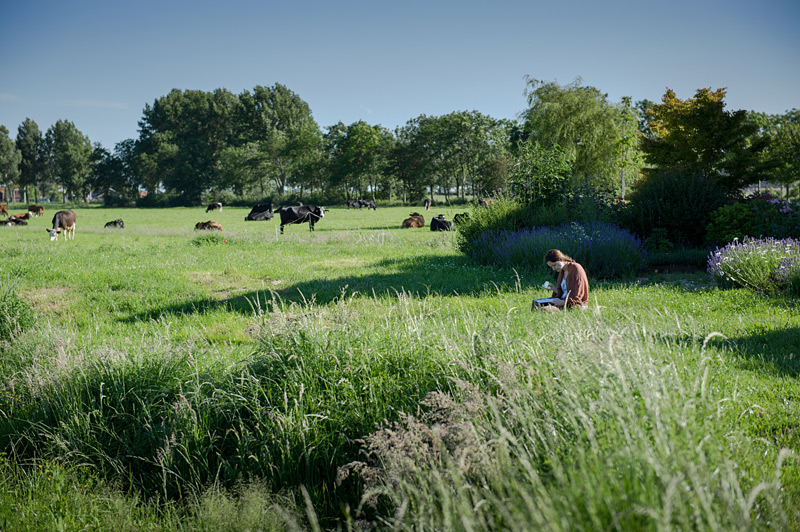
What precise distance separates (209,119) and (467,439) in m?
106

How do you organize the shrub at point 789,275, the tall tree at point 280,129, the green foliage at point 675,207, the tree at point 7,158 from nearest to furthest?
1. the shrub at point 789,275
2. the green foliage at point 675,207
3. the tall tree at point 280,129
4. the tree at point 7,158

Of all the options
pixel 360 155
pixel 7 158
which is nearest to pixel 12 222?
pixel 360 155

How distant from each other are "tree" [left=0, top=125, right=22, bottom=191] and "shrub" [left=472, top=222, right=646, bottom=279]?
103832mm

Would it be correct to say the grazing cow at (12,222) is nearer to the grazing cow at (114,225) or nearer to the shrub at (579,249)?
the grazing cow at (114,225)

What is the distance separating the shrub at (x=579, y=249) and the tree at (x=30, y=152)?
110 metres

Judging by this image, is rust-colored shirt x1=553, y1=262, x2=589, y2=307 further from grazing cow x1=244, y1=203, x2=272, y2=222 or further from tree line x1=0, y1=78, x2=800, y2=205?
grazing cow x1=244, y1=203, x2=272, y2=222

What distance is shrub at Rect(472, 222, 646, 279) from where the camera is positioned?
430 inches

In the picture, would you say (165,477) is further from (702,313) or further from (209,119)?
(209,119)

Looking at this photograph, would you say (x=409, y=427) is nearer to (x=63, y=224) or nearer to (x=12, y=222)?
(x=63, y=224)

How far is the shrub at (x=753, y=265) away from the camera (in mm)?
8586

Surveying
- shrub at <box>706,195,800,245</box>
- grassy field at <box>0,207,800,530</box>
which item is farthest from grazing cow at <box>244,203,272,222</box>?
grassy field at <box>0,207,800,530</box>

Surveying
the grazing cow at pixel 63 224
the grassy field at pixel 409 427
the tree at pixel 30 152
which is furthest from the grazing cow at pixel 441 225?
the tree at pixel 30 152

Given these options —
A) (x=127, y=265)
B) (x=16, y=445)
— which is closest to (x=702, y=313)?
(x=16, y=445)

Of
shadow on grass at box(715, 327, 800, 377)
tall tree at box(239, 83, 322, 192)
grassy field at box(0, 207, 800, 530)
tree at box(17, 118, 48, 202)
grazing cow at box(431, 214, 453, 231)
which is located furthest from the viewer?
tree at box(17, 118, 48, 202)
